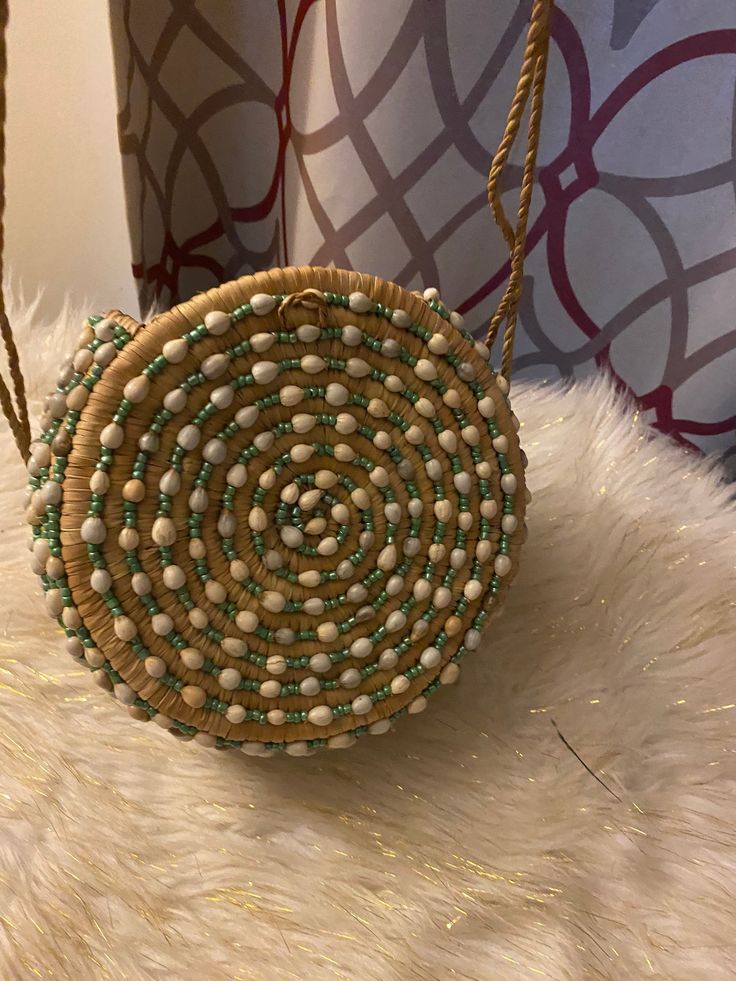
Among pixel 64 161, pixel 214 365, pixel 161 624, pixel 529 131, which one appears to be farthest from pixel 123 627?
pixel 64 161

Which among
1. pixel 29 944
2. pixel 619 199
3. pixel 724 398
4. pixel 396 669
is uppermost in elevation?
pixel 619 199

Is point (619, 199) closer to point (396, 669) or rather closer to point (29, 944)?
point (396, 669)

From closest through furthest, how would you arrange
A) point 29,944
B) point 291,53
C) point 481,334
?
point 29,944 → point 291,53 → point 481,334

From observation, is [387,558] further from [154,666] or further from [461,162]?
[461,162]

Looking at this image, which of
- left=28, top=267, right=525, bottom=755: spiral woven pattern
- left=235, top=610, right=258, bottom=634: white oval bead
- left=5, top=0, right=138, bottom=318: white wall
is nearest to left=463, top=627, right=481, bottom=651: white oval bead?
left=28, top=267, right=525, bottom=755: spiral woven pattern

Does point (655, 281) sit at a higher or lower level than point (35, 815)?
higher

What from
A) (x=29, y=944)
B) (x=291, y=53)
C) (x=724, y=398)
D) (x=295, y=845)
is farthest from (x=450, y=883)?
(x=291, y=53)

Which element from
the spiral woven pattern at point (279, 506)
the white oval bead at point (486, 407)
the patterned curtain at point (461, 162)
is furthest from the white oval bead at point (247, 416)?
the patterned curtain at point (461, 162)

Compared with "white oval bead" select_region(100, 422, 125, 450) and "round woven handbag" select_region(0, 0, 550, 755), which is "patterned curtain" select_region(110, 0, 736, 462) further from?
"white oval bead" select_region(100, 422, 125, 450)

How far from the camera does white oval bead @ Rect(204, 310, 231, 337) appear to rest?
12.6 inches

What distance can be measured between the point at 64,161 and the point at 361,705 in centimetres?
45

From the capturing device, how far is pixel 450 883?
14.7 inches

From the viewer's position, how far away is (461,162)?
480mm

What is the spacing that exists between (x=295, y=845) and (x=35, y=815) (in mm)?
123
